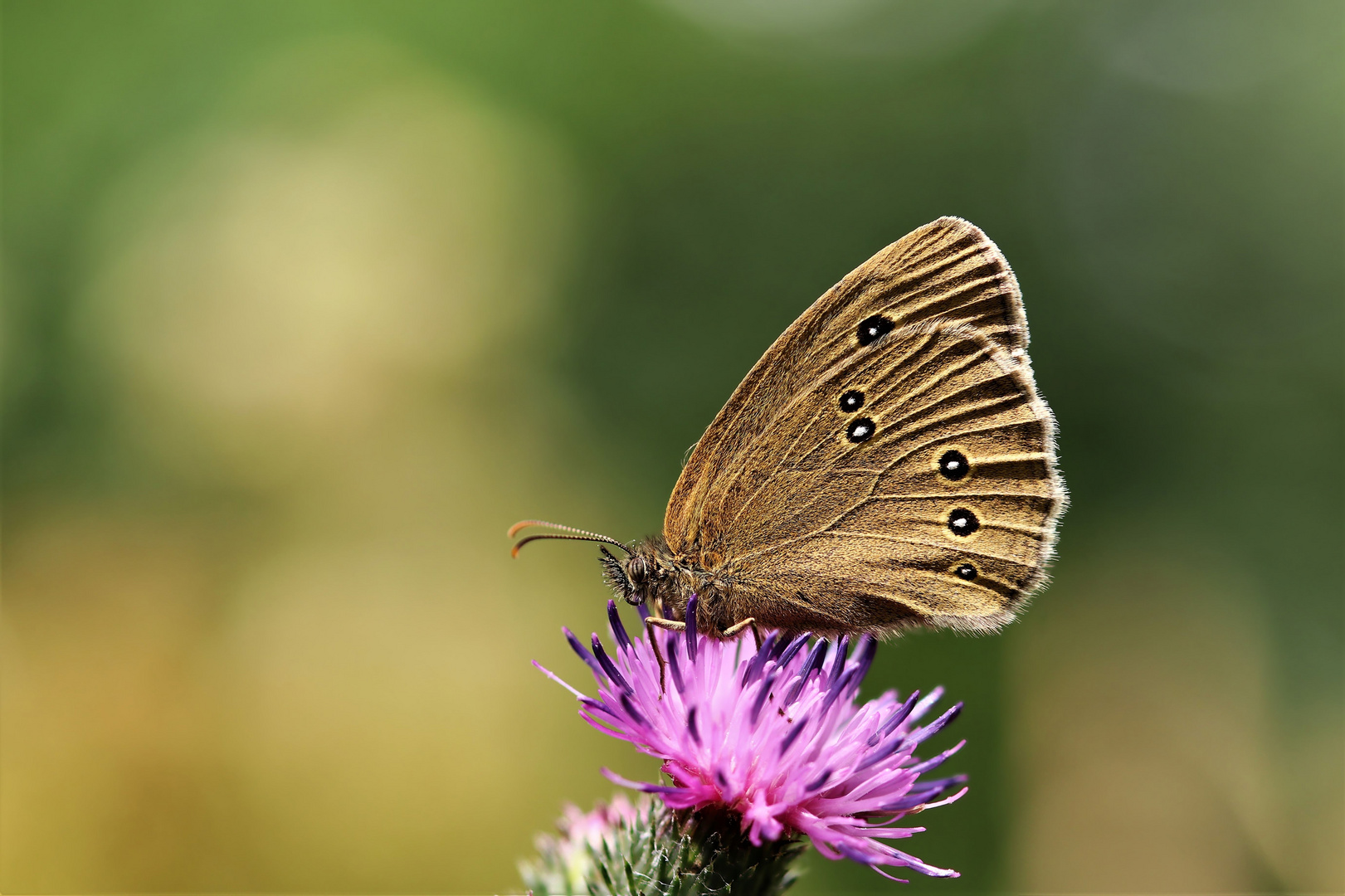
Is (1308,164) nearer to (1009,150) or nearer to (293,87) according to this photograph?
(1009,150)

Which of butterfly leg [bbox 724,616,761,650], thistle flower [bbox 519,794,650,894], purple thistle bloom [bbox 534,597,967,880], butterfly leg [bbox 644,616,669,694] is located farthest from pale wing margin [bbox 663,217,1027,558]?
thistle flower [bbox 519,794,650,894]

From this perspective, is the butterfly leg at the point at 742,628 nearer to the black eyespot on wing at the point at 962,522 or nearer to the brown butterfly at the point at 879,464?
the brown butterfly at the point at 879,464

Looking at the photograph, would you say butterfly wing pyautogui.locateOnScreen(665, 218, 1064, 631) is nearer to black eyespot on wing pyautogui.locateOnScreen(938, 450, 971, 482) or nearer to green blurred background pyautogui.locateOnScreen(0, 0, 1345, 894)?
black eyespot on wing pyautogui.locateOnScreen(938, 450, 971, 482)

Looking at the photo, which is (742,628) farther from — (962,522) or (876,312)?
(876,312)

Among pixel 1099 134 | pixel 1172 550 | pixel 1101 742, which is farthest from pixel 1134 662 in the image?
pixel 1099 134

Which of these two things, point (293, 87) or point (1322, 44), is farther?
point (1322, 44)

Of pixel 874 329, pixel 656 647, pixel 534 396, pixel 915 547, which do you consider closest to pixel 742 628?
pixel 656 647
